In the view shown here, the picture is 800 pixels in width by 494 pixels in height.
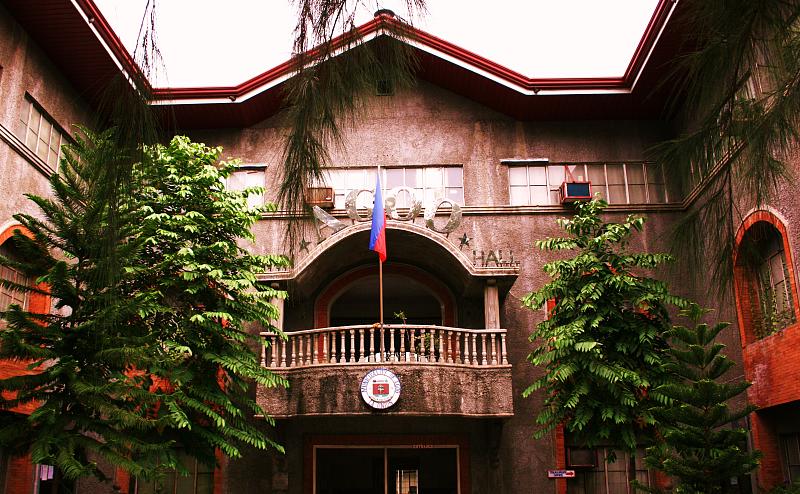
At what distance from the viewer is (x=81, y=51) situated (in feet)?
48.2

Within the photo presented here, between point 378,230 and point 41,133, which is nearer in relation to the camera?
point 378,230

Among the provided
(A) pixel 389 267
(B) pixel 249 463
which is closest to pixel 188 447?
(B) pixel 249 463

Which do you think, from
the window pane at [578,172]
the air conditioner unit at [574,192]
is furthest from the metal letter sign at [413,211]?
the window pane at [578,172]

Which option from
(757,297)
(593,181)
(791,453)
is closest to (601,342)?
(757,297)

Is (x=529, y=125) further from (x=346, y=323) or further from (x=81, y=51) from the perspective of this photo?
(x=81, y=51)

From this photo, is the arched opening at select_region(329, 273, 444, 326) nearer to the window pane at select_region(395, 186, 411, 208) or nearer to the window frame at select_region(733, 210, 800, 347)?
the window pane at select_region(395, 186, 411, 208)

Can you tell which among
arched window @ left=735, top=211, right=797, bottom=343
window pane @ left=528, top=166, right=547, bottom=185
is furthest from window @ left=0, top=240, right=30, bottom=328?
arched window @ left=735, top=211, right=797, bottom=343

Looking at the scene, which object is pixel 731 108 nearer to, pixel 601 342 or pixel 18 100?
pixel 601 342

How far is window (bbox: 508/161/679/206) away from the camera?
1736 cm

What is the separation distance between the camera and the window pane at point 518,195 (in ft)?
56.9

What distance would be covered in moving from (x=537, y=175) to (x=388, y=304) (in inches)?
211

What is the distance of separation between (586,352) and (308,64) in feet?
31.7

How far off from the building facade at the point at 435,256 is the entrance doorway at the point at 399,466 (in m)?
0.05

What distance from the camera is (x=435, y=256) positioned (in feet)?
50.8
